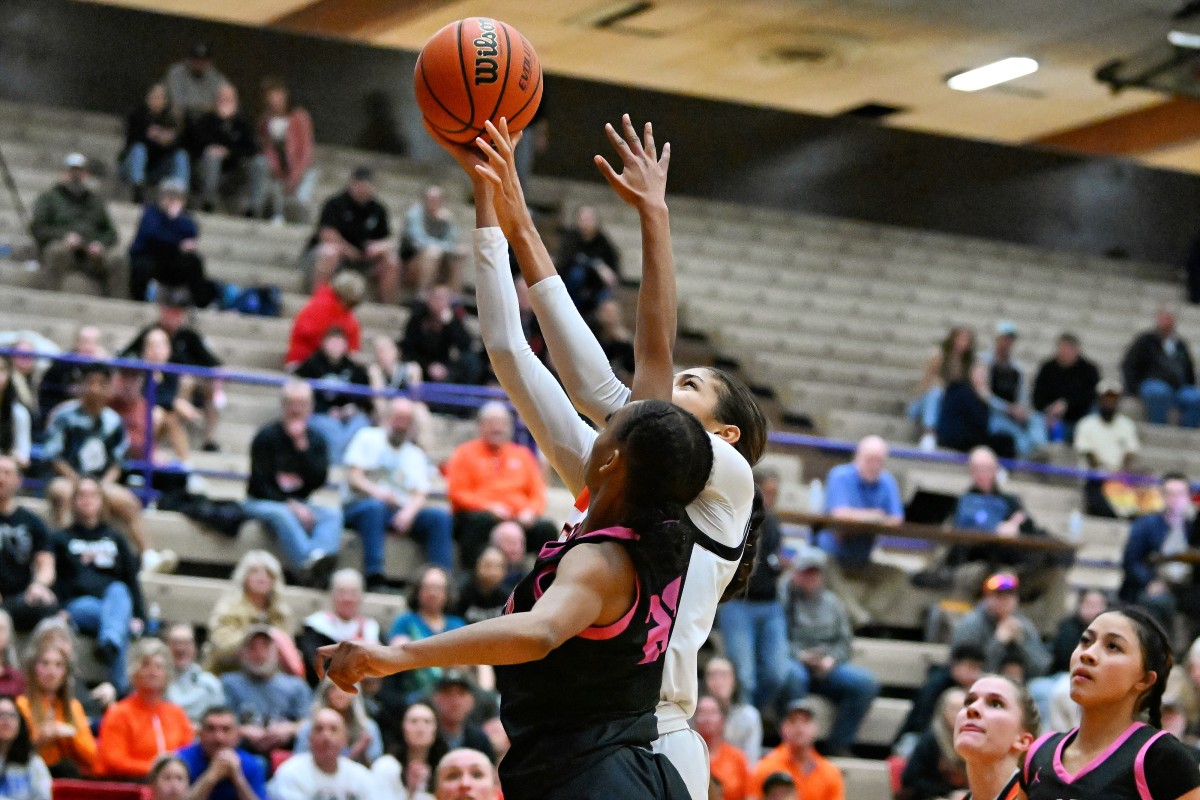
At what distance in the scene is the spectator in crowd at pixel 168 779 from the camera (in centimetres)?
721

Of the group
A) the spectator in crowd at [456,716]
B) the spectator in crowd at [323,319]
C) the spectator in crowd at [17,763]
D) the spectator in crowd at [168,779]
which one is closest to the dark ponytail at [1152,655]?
the spectator in crowd at [168,779]

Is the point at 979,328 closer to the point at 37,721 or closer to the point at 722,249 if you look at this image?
the point at 722,249

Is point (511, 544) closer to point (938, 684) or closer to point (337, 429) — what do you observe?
point (337, 429)

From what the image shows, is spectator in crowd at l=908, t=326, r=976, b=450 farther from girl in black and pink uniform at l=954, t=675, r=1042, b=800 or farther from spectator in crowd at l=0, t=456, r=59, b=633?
girl in black and pink uniform at l=954, t=675, r=1042, b=800

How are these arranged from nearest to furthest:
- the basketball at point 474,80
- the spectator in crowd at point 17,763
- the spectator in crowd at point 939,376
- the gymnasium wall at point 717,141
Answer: the basketball at point 474,80 → the spectator in crowd at point 17,763 → the spectator in crowd at point 939,376 → the gymnasium wall at point 717,141

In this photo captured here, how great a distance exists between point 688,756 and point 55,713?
5385mm

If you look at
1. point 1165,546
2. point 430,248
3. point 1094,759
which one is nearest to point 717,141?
point 430,248

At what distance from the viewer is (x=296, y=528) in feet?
31.2

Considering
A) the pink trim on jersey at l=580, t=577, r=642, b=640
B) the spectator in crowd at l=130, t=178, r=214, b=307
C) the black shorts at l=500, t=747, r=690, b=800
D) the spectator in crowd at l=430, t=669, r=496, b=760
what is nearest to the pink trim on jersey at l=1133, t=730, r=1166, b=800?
the black shorts at l=500, t=747, r=690, b=800

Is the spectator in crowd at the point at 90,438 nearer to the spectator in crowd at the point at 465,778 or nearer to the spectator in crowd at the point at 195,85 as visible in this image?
the spectator in crowd at the point at 465,778

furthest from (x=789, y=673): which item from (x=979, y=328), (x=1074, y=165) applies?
(x=1074, y=165)

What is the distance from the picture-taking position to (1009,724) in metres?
4.04

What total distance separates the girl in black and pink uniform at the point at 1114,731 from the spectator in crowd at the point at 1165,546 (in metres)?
7.40

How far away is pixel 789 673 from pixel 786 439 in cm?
240
